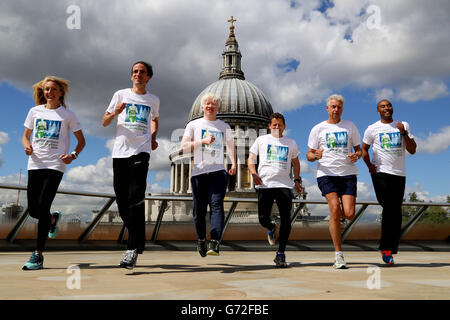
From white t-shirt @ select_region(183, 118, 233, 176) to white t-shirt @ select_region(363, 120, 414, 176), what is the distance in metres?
2.34

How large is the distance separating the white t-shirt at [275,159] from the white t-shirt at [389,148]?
1268mm

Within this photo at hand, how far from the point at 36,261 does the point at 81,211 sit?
392 cm

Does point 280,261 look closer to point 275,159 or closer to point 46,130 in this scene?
point 275,159

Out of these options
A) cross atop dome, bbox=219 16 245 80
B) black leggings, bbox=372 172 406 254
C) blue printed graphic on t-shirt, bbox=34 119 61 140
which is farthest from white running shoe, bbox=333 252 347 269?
cross atop dome, bbox=219 16 245 80

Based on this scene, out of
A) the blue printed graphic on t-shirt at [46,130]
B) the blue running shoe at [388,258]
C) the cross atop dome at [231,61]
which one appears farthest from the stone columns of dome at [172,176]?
the blue printed graphic on t-shirt at [46,130]

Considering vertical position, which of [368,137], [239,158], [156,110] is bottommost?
[368,137]

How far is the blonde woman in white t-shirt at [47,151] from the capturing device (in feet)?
16.9

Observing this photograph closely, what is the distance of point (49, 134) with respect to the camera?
17.2ft

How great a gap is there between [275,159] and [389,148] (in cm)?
179

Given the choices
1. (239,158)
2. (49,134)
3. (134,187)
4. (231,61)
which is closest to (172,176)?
(239,158)

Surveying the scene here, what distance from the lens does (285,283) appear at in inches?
143

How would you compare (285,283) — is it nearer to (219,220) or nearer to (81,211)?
(219,220)

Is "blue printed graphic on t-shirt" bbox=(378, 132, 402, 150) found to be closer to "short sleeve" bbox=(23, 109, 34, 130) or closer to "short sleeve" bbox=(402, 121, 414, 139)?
"short sleeve" bbox=(402, 121, 414, 139)

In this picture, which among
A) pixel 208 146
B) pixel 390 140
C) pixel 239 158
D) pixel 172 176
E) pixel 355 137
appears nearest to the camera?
pixel 208 146
